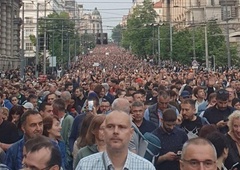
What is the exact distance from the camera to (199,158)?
4629 millimetres

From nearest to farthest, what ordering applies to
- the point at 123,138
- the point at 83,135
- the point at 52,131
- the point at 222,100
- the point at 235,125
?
the point at 123,138, the point at 235,125, the point at 83,135, the point at 52,131, the point at 222,100

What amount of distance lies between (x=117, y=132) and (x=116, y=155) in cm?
19

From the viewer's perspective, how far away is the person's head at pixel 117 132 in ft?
16.4

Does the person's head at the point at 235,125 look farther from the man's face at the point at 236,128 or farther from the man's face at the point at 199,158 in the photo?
the man's face at the point at 199,158

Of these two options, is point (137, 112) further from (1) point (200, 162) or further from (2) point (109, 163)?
(1) point (200, 162)

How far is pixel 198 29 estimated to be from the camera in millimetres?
74312

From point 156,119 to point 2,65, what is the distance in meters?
49.3

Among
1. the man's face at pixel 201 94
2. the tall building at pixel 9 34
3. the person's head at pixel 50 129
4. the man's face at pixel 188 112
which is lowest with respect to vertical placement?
the person's head at pixel 50 129

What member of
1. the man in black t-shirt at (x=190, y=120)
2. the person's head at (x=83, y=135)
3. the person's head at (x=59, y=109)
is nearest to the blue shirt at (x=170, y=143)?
the person's head at (x=83, y=135)

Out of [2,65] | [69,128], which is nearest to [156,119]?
[69,128]

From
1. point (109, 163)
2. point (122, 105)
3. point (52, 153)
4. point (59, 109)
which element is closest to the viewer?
point (52, 153)

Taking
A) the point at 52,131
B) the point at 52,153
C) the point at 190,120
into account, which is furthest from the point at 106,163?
the point at 190,120

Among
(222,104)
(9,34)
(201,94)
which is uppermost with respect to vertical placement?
(9,34)

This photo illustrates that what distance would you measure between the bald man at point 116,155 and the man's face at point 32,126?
2.38m
